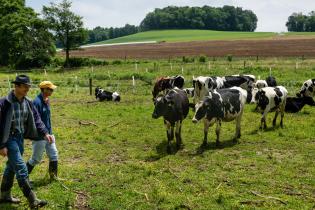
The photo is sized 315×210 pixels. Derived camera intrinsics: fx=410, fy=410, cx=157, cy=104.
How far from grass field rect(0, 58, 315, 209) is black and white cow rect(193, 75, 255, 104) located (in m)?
1.79

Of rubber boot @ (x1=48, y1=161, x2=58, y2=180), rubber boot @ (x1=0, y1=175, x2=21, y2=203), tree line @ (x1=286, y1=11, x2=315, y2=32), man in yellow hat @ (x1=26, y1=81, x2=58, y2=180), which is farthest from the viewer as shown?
tree line @ (x1=286, y1=11, x2=315, y2=32)

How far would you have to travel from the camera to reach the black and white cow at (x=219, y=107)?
38.9 ft

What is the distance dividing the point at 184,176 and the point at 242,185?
4.41ft

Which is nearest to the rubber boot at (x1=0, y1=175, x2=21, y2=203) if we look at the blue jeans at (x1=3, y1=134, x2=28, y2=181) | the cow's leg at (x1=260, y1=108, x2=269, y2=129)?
the blue jeans at (x1=3, y1=134, x2=28, y2=181)

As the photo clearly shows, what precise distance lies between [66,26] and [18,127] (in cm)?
4759

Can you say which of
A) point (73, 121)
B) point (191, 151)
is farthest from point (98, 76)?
point (191, 151)

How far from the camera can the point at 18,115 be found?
7.02 metres

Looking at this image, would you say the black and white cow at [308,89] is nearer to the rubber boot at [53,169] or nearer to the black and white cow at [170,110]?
the black and white cow at [170,110]

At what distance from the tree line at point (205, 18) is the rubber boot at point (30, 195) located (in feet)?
494

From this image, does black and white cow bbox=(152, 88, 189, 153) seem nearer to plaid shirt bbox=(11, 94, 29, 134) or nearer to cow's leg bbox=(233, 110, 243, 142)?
cow's leg bbox=(233, 110, 243, 142)

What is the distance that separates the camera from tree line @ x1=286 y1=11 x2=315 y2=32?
15019 centimetres

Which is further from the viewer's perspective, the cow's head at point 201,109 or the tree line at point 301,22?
the tree line at point 301,22

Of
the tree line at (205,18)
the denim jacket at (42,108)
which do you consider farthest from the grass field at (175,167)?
the tree line at (205,18)

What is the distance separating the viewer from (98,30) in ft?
593
